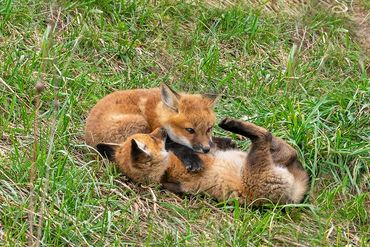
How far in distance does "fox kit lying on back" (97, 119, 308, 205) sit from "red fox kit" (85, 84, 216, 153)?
22 centimetres

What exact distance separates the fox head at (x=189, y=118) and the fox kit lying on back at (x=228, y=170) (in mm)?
200

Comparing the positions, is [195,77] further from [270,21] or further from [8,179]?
[8,179]

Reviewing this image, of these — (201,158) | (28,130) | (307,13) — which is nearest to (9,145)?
(28,130)

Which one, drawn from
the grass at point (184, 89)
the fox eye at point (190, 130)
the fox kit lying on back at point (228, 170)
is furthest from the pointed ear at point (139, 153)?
the fox eye at point (190, 130)

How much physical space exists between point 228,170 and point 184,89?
1876mm

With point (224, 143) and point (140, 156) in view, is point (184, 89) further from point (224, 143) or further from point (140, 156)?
point (140, 156)

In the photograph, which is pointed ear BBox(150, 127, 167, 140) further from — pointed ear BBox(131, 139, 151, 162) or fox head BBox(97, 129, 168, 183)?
pointed ear BBox(131, 139, 151, 162)

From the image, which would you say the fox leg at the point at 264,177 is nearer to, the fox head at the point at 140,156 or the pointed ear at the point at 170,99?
the fox head at the point at 140,156

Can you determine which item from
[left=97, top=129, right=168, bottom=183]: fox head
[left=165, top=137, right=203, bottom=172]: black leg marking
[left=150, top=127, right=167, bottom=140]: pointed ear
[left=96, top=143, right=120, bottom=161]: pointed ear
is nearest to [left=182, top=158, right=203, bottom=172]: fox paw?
[left=165, top=137, right=203, bottom=172]: black leg marking

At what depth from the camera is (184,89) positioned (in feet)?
25.8

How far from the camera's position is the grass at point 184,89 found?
5441 mm

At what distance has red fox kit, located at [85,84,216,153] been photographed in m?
6.41

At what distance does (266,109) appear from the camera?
7.27 metres

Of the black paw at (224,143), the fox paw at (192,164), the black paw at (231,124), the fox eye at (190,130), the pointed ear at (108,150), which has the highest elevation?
the black paw at (231,124)
